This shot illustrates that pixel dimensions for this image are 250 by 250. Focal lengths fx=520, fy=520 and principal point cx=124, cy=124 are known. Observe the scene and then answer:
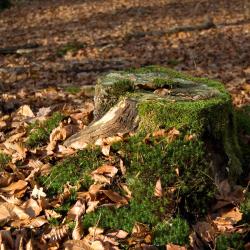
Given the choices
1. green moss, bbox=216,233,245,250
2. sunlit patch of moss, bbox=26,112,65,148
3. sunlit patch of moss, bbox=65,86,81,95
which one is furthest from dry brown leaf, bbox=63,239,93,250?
sunlit patch of moss, bbox=65,86,81,95

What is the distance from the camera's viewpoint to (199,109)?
4777 millimetres

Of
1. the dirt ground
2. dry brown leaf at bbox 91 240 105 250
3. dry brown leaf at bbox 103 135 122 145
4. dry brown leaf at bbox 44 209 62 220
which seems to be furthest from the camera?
the dirt ground

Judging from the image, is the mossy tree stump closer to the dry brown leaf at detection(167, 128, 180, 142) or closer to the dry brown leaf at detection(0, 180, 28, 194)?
the dry brown leaf at detection(167, 128, 180, 142)

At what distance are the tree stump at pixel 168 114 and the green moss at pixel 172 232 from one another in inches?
32.5

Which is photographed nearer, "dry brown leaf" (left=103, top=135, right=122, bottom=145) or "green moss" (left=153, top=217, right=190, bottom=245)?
"green moss" (left=153, top=217, right=190, bottom=245)

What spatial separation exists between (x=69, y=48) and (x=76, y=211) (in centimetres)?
888

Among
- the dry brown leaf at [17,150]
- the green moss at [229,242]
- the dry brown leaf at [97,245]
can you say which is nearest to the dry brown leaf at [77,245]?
the dry brown leaf at [97,245]

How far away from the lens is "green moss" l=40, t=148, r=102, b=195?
4547 millimetres

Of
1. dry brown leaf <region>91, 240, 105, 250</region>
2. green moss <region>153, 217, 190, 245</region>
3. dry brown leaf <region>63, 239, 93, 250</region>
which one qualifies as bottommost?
green moss <region>153, 217, 190, 245</region>

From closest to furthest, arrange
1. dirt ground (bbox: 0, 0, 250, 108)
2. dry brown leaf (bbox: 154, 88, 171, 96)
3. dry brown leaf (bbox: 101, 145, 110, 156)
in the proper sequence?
dry brown leaf (bbox: 101, 145, 110, 156) → dry brown leaf (bbox: 154, 88, 171, 96) → dirt ground (bbox: 0, 0, 250, 108)

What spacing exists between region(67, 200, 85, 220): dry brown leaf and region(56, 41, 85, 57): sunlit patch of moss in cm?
821

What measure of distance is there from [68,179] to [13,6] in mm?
16077

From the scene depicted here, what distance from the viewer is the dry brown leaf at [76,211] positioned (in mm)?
4180

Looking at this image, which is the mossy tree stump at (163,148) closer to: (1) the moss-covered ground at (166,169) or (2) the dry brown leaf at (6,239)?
(1) the moss-covered ground at (166,169)
